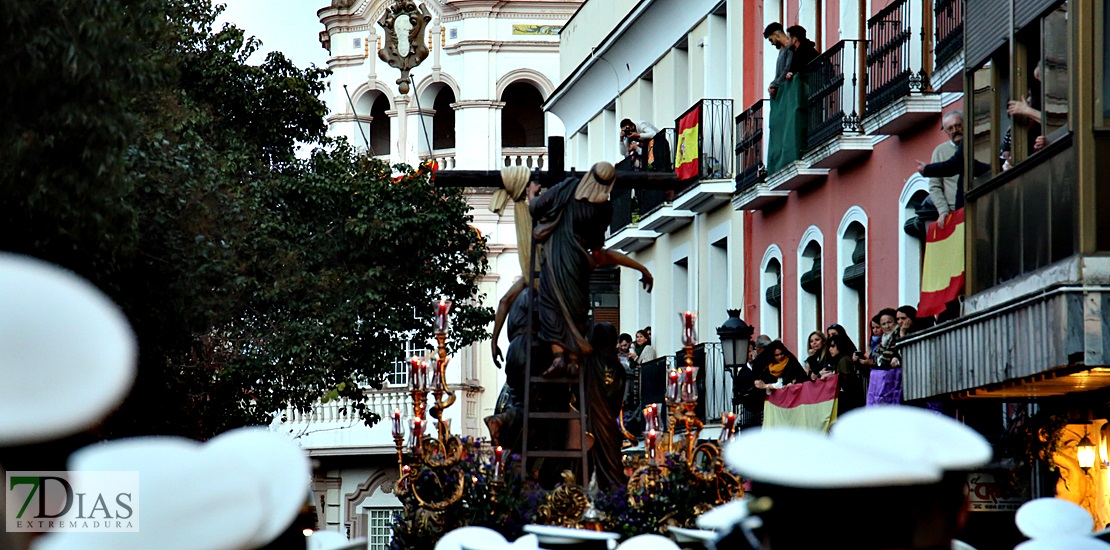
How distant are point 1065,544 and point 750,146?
2117 centimetres

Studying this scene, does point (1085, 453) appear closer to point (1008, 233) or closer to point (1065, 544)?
point (1008, 233)

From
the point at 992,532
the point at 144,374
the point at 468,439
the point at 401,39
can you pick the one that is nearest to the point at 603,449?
the point at 468,439

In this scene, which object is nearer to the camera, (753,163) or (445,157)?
(753,163)

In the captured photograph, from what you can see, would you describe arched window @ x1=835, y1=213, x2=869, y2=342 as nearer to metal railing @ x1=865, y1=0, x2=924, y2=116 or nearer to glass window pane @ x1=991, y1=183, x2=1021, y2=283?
metal railing @ x1=865, y1=0, x2=924, y2=116

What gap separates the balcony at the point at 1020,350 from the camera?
13102 mm

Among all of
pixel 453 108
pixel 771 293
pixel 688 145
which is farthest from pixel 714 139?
pixel 453 108

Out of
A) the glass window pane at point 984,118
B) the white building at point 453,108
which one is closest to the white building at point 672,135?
the glass window pane at point 984,118

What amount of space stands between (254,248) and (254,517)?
2437cm

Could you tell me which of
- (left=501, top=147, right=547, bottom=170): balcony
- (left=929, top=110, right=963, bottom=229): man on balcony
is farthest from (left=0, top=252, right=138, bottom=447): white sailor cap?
(left=501, top=147, right=547, bottom=170): balcony

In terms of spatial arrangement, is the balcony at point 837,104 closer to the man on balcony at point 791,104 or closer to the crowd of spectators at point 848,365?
the man on balcony at point 791,104

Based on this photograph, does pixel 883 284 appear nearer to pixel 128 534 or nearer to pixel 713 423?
pixel 713 423

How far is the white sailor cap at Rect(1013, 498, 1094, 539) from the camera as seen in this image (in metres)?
6.20

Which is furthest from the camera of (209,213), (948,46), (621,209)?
(621,209)

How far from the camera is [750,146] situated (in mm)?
26594
